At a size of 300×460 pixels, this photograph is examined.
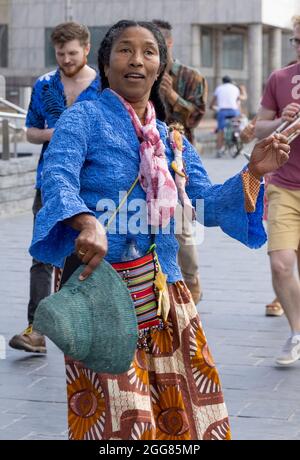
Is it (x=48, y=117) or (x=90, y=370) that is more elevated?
(x=48, y=117)

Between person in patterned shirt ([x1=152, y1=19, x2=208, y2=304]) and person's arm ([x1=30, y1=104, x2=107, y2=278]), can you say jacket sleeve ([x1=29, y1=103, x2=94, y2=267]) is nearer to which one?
person's arm ([x1=30, y1=104, x2=107, y2=278])

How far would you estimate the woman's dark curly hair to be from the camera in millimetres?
3652

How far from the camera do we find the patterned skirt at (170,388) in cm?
349

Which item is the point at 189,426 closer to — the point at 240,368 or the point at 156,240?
the point at 156,240

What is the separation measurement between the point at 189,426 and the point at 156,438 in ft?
0.37

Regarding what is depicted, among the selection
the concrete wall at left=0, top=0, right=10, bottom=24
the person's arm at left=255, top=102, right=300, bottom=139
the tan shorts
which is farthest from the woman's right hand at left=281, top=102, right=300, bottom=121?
the concrete wall at left=0, top=0, right=10, bottom=24

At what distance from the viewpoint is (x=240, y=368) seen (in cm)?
606

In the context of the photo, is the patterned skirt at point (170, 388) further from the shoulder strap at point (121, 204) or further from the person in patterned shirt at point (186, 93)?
the person in patterned shirt at point (186, 93)

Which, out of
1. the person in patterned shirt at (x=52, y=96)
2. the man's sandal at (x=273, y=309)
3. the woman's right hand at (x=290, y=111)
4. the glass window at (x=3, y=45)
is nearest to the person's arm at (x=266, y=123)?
the woman's right hand at (x=290, y=111)

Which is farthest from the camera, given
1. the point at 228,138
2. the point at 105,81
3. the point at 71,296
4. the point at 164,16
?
the point at 164,16

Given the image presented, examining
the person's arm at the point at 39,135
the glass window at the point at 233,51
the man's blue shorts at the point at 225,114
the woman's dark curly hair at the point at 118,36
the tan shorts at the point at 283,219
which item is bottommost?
the man's blue shorts at the point at 225,114

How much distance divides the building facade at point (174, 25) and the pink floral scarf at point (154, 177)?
39.0 metres
